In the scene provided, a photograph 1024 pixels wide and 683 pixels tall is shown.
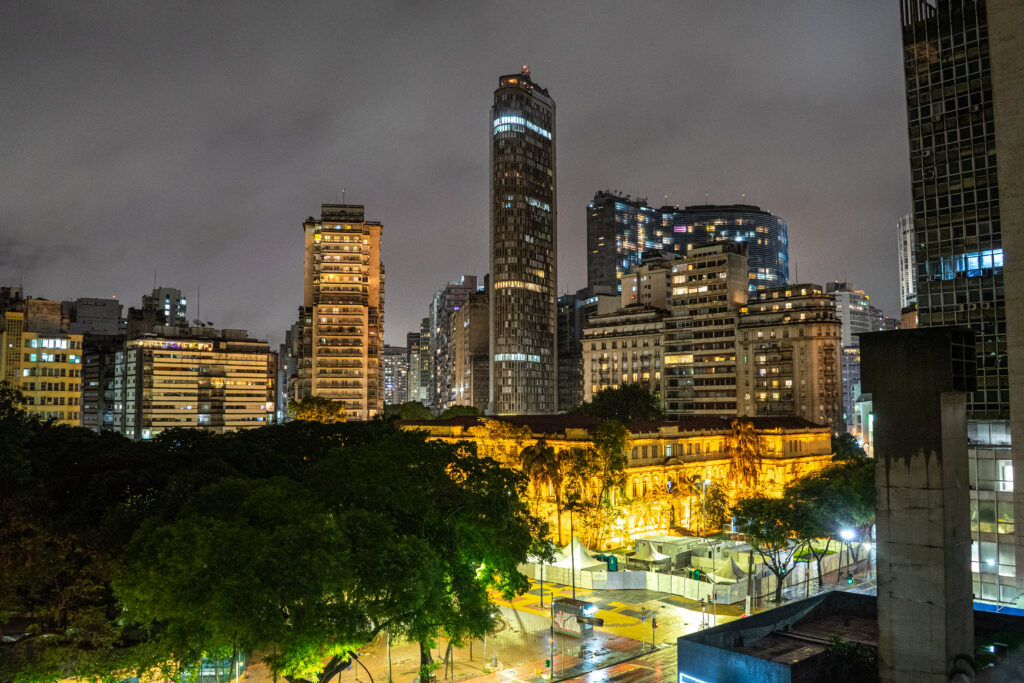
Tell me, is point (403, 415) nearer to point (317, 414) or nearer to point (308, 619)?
point (317, 414)

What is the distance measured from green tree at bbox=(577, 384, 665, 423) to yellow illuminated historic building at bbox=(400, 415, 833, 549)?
3162 cm

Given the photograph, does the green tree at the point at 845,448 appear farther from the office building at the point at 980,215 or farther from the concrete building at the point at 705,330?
the office building at the point at 980,215

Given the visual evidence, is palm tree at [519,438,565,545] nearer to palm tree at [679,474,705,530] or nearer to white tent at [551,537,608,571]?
white tent at [551,537,608,571]

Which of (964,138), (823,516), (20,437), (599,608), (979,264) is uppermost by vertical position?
(964,138)

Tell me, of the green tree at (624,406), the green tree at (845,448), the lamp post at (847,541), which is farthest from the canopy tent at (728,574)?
the green tree at (624,406)

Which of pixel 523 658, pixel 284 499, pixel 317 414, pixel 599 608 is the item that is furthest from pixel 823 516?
pixel 317 414

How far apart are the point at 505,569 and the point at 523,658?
24.7ft

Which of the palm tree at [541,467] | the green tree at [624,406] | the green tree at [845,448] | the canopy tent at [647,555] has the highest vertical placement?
the green tree at [624,406]

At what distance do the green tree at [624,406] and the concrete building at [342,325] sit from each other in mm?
64398

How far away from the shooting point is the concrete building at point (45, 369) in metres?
127

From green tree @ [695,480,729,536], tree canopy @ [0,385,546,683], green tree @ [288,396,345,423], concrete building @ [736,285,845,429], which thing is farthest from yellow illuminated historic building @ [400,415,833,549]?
concrete building @ [736,285,845,429]

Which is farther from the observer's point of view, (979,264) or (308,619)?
(979,264)

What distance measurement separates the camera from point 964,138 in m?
57.8

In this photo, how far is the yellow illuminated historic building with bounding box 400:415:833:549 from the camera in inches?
2810
